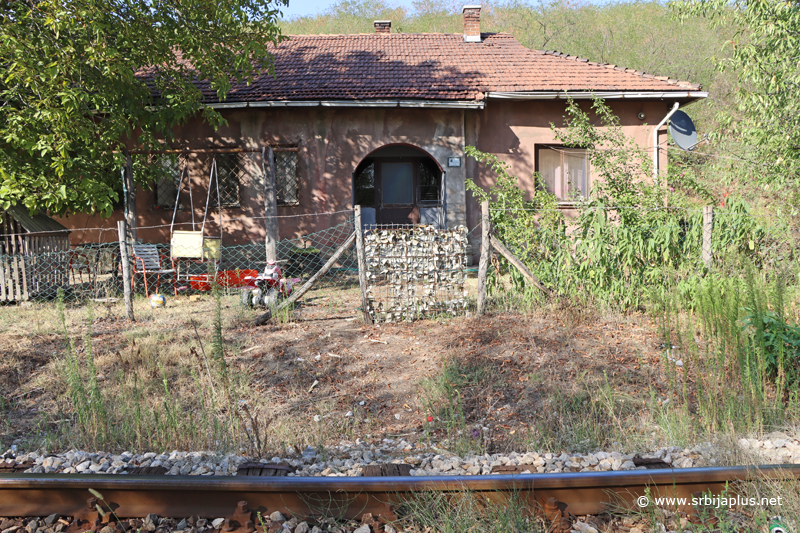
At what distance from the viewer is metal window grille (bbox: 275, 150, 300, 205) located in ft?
39.8

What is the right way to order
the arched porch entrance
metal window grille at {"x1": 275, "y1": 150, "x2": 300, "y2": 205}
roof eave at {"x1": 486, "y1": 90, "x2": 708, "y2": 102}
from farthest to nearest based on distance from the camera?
the arched porch entrance
metal window grille at {"x1": 275, "y1": 150, "x2": 300, "y2": 205}
roof eave at {"x1": 486, "y1": 90, "x2": 708, "y2": 102}

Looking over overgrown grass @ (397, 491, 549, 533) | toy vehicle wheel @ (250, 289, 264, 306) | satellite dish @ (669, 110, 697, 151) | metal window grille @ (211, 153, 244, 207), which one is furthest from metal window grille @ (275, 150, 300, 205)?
overgrown grass @ (397, 491, 549, 533)

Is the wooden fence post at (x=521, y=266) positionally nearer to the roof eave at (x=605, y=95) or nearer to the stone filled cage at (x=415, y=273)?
the stone filled cage at (x=415, y=273)

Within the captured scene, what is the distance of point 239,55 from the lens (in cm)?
900

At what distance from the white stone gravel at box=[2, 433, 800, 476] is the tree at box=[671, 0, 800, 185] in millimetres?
7519

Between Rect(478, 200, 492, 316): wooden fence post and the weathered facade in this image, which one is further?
the weathered facade

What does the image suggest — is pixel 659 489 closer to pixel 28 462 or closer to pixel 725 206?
pixel 28 462

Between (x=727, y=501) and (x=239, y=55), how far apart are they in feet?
29.2

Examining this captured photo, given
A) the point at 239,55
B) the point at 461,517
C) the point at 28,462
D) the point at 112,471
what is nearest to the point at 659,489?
the point at 461,517

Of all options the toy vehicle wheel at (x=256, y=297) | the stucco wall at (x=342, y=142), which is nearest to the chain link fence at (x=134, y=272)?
the toy vehicle wheel at (x=256, y=297)

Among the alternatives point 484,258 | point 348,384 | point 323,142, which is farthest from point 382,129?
point 348,384

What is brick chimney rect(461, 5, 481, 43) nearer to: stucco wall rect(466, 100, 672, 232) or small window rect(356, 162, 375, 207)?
stucco wall rect(466, 100, 672, 232)

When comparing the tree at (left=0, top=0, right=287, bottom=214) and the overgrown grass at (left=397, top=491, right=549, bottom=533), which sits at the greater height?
the tree at (left=0, top=0, right=287, bottom=214)

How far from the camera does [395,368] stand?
18.3ft
